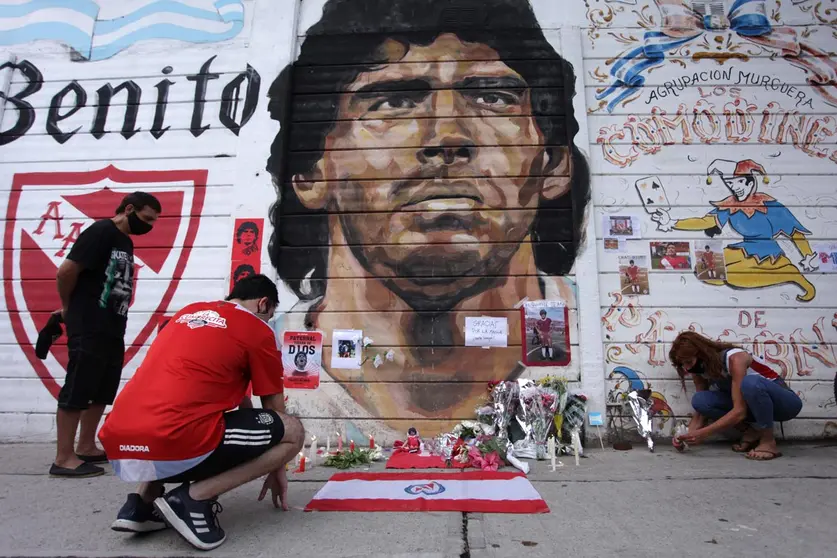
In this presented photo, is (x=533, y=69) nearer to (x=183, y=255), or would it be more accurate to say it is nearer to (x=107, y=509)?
(x=183, y=255)

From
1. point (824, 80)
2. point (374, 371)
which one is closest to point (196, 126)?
point (374, 371)

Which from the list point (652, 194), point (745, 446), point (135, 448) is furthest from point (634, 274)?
point (135, 448)

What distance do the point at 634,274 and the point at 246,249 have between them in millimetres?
3236

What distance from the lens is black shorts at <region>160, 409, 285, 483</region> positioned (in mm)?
1846

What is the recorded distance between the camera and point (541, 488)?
2.53 metres

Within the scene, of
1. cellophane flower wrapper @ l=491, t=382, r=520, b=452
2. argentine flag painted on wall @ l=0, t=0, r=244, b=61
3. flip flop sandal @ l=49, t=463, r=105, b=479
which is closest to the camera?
flip flop sandal @ l=49, t=463, r=105, b=479

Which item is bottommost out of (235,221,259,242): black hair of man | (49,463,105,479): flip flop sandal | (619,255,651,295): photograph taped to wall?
(49,463,105,479): flip flop sandal

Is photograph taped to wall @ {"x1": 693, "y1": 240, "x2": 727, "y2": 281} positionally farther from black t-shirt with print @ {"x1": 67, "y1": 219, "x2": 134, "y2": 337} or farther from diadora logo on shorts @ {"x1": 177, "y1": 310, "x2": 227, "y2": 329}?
black t-shirt with print @ {"x1": 67, "y1": 219, "x2": 134, "y2": 337}

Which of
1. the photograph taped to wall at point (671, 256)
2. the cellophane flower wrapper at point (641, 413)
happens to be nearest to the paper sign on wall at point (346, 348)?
the cellophane flower wrapper at point (641, 413)

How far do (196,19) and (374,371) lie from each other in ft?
12.7

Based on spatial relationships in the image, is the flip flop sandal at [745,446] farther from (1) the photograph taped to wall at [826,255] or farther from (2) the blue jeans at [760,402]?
(1) the photograph taped to wall at [826,255]

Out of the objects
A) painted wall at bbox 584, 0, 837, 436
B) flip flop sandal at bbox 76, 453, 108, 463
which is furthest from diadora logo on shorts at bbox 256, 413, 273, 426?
painted wall at bbox 584, 0, 837, 436

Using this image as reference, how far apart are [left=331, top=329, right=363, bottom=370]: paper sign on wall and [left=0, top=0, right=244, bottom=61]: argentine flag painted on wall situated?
3115 millimetres

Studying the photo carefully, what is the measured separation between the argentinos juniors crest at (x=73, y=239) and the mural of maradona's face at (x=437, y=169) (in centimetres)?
118
